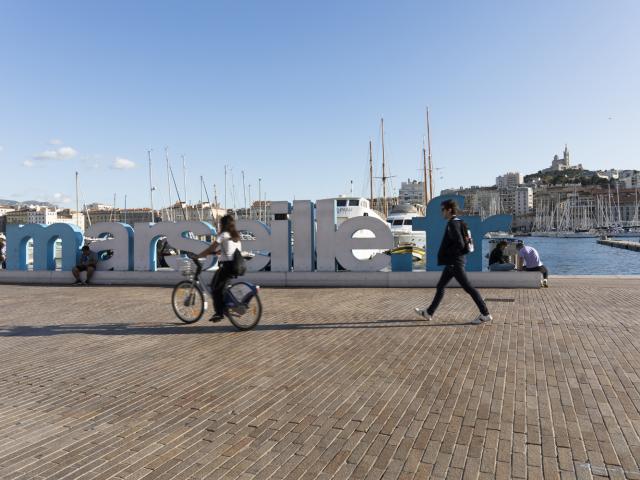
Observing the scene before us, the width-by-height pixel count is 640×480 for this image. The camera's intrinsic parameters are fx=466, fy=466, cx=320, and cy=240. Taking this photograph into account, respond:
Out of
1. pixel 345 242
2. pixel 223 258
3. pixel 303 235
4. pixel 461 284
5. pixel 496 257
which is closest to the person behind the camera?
pixel 223 258

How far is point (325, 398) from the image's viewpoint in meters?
4.33

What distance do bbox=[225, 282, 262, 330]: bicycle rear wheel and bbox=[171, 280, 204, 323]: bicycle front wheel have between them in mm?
864

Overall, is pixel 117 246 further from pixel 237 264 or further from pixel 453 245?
pixel 453 245

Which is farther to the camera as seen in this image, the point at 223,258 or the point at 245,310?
the point at 223,258

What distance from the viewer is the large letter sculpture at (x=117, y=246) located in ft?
47.5

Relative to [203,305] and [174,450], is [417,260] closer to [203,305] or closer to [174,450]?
[203,305]

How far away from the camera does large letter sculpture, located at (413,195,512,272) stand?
12.4 m

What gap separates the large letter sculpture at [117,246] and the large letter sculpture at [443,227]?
345 inches

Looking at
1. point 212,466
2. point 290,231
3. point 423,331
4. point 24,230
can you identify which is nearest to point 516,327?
point 423,331

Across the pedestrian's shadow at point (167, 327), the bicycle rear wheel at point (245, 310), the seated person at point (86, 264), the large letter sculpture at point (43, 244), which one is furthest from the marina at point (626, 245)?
the bicycle rear wheel at point (245, 310)

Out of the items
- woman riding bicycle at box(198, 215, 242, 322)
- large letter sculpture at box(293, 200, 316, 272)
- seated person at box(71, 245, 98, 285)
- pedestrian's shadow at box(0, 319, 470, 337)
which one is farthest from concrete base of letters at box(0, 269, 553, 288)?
woman riding bicycle at box(198, 215, 242, 322)

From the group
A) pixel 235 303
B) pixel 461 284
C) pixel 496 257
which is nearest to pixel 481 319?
pixel 461 284

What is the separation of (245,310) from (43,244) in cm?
1097

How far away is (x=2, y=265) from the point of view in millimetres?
17594
